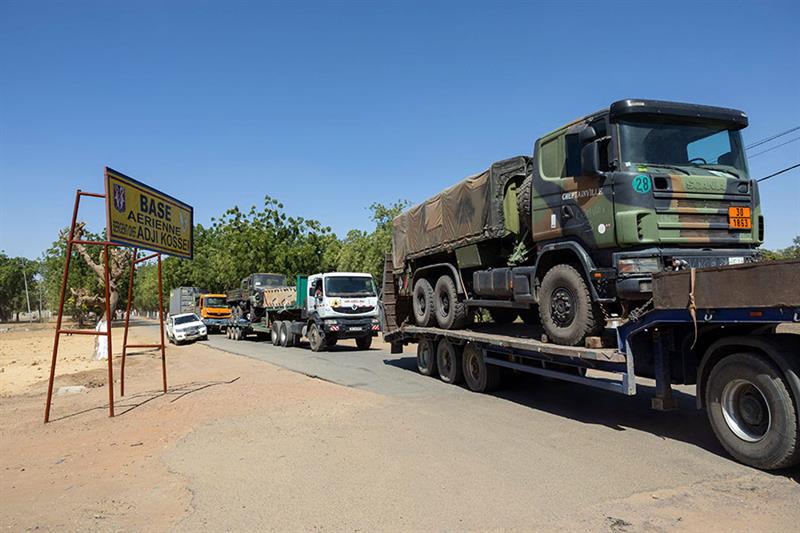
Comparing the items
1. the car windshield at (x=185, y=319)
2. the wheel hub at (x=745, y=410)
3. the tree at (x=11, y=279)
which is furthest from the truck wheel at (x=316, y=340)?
the tree at (x=11, y=279)

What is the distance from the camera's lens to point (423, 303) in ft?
39.4

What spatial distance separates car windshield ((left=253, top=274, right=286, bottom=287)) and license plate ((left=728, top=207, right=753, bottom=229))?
2501 centimetres

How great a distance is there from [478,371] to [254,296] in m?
20.0

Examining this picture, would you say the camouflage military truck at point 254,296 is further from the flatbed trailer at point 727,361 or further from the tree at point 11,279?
the tree at point 11,279

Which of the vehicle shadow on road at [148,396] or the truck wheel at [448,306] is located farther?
the truck wheel at [448,306]

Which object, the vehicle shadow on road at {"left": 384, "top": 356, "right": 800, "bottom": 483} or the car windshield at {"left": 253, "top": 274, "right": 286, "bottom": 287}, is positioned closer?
the vehicle shadow on road at {"left": 384, "top": 356, "right": 800, "bottom": 483}

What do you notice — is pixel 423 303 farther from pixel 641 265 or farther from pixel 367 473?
pixel 367 473

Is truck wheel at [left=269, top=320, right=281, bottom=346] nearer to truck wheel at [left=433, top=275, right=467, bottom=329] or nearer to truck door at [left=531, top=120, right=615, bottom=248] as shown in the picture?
truck wheel at [left=433, top=275, right=467, bottom=329]

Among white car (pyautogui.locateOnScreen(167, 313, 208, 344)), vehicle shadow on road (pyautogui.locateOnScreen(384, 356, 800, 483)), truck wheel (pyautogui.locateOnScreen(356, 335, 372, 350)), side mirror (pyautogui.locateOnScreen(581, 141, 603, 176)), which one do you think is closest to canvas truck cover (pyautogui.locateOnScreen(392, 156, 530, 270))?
side mirror (pyautogui.locateOnScreen(581, 141, 603, 176))

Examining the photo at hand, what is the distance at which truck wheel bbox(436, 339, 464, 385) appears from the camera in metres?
10.5

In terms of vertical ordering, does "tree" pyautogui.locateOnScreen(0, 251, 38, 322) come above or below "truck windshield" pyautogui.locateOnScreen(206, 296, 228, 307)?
above

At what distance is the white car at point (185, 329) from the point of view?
90.8 feet

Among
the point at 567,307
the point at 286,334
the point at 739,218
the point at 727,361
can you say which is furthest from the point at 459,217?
the point at 286,334

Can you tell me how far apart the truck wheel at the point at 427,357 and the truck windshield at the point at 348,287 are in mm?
7554
